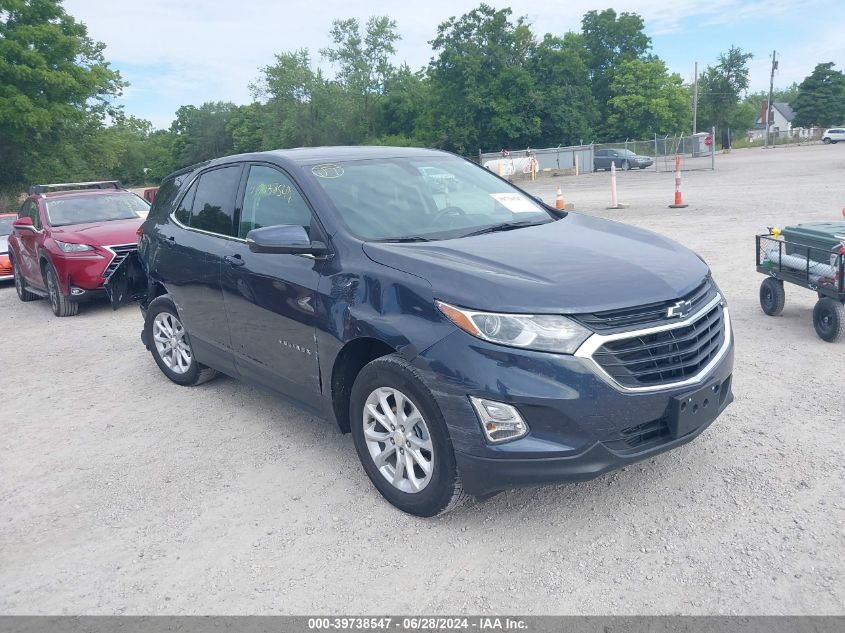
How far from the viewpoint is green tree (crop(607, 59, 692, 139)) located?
236ft

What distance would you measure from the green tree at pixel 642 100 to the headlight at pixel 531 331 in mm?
73706

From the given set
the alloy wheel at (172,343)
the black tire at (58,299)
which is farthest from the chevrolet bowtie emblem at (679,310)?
the black tire at (58,299)

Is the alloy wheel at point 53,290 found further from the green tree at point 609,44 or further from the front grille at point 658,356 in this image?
the green tree at point 609,44

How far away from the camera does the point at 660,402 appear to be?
3.31 m

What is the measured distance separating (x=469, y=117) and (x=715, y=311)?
6006cm

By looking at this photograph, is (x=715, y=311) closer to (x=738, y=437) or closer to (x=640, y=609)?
(x=738, y=437)

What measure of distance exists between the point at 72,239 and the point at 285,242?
668cm

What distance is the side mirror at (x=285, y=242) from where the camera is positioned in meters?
4.01

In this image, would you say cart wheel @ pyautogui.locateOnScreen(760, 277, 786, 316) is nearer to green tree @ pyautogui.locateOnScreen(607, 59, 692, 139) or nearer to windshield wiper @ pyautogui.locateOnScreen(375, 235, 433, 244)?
windshield wiper @ pyautogui.locateOnScreen(375, 235, 433, 244)

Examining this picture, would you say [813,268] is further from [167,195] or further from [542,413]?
[167,195]


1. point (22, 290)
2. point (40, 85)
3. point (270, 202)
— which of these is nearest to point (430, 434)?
point (270, 202)

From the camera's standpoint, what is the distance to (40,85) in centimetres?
3322

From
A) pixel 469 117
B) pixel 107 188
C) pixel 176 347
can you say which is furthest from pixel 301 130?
pixel 176 347

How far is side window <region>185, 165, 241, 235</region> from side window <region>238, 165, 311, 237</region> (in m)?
0.17
